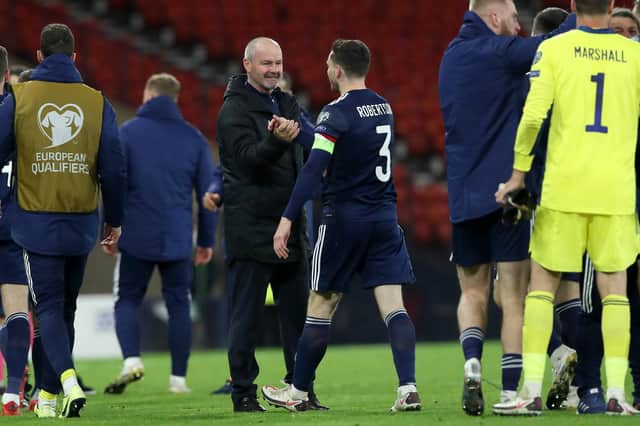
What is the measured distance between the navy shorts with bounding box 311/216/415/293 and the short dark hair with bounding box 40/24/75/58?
1727mm

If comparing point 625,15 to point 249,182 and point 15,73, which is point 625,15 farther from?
point 15,73

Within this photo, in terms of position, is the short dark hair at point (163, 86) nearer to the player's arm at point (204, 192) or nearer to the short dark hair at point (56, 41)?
the player's arm at point (204, 192)

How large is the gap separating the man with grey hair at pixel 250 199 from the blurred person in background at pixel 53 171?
727 millimetres

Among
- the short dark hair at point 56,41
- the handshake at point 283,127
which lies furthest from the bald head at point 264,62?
the short dark hair at point 56,41

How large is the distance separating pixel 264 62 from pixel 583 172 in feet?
6.62

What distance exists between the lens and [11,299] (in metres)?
7.47

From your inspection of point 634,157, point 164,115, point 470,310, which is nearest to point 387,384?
point 164,115

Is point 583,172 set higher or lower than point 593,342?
higher

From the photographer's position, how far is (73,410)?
6.55 meters

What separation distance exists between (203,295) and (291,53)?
629 centimetres

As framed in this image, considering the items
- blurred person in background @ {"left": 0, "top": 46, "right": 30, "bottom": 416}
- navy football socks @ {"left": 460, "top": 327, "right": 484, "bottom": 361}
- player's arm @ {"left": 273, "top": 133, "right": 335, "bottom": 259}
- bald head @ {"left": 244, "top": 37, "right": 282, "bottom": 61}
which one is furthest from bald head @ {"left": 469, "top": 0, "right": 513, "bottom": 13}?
blurred person in background @ {"left": 0, "top": 46, "right": 30, "bottom": 416}

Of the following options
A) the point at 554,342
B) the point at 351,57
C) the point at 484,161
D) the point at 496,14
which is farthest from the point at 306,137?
the point at 554,342

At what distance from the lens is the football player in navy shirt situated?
6.46 meters

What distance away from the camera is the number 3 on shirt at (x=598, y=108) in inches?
219
